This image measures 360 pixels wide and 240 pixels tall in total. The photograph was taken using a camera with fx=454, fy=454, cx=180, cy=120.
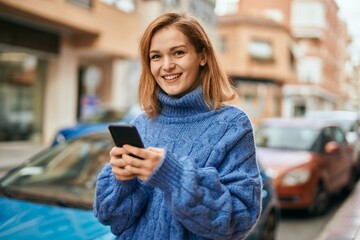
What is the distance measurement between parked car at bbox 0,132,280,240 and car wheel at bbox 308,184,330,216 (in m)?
2.13

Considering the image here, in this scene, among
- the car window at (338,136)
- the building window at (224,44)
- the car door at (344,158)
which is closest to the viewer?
the car door at (344,158)

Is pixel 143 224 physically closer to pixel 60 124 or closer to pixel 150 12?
pixel 60 124

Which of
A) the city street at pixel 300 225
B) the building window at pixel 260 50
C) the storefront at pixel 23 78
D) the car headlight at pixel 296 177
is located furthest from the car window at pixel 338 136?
the building window at pixel 260 50

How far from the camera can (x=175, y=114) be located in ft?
5.70

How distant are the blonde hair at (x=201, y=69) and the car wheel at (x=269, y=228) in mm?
2799

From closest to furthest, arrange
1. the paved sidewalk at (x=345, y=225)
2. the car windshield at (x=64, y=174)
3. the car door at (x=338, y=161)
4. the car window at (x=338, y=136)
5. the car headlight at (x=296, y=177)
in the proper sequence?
the car windshield at (x=64, y=174)
the paved sidewalk at (x=345, y=225)
the car headlight at (x=296, y=177)
the car door at (x=338, y=161)
the car window at (x=338, y=136)

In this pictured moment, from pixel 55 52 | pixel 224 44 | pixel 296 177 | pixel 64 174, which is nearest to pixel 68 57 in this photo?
pixel 55 52

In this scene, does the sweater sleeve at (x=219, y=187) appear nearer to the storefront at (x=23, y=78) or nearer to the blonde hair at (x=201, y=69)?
the blonde hair at (x=201, y=69)

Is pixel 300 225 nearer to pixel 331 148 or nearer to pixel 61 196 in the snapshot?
pixel 331 148

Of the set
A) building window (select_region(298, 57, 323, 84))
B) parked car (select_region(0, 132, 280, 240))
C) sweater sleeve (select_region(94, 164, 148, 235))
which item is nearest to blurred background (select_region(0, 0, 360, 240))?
parked car (select_region(0, 132, 280, 240))

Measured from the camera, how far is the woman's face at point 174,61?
5.56 ft

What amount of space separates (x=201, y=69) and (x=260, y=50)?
32.5m

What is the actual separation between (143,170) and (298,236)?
→ 15.8 feet

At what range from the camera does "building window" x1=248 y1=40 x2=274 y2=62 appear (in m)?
33.2
